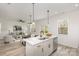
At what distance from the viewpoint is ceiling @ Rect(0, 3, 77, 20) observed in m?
1.59

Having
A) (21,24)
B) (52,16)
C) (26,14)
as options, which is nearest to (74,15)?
(52,16)

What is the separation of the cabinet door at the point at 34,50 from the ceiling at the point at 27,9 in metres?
0.56

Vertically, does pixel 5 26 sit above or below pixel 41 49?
above

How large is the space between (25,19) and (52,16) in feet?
1.76

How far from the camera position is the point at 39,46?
5.64 ft

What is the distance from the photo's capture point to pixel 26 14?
5.55ft

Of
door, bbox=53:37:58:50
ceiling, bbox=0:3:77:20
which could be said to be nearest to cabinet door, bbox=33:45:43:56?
door, bbox=53:37:58:50

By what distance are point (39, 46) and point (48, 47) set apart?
0.68 feet

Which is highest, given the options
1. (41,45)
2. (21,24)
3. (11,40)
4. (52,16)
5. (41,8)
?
(41,8)

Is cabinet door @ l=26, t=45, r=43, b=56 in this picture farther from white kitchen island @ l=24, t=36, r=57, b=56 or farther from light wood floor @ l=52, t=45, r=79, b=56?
light wood floor @ l=52, t=45, r=79, b=56

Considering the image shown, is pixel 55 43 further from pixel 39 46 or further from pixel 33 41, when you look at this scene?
pixel 33 41

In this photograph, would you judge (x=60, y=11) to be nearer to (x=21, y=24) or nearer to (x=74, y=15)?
(x=74, y=15)

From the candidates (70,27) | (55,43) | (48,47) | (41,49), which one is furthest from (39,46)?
(70,27)

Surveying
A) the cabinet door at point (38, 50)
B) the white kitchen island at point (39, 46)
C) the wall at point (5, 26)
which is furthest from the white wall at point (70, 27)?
the wall at point (5, 26)
